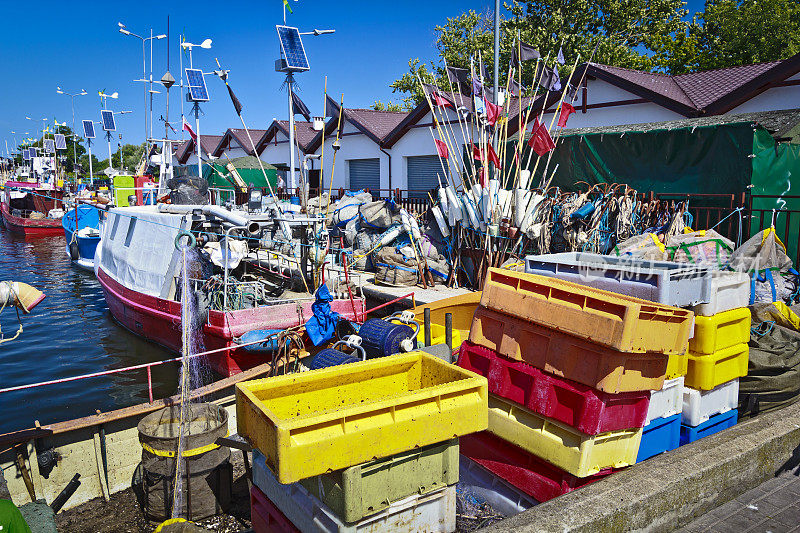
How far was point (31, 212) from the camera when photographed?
40.5 m

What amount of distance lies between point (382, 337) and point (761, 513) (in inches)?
168

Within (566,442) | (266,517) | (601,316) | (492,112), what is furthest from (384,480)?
(492,112)

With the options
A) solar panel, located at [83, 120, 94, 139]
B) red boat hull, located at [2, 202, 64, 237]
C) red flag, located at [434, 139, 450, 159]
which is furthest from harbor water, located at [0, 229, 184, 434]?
solar panel, located at [83, 120, 94, 139]

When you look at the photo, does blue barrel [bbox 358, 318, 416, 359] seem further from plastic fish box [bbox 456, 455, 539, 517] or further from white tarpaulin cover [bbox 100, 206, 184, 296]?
white tarpaulin cover [bbox 100, 206, 184, 296]

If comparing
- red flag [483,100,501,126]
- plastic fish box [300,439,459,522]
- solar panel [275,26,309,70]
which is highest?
solar panel [275,26,309,70]

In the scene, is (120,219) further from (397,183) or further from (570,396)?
(570,396)

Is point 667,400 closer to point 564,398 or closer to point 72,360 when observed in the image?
point 564,398

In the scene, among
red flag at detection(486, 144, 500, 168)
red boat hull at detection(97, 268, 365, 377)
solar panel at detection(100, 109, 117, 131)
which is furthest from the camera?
solar panel at detection(100, 109, 117, 131)

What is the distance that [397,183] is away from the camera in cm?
2428

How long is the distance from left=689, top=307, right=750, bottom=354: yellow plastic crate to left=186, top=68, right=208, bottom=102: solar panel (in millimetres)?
17960

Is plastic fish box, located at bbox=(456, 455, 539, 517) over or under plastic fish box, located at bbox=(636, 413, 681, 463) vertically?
under

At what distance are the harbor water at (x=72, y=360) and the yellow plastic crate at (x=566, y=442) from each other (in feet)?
28.1

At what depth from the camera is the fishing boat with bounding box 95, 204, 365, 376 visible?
9.68m

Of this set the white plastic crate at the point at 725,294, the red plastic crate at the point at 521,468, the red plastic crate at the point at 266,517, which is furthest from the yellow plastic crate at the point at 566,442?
the red plastic crate at the point at 266,517
